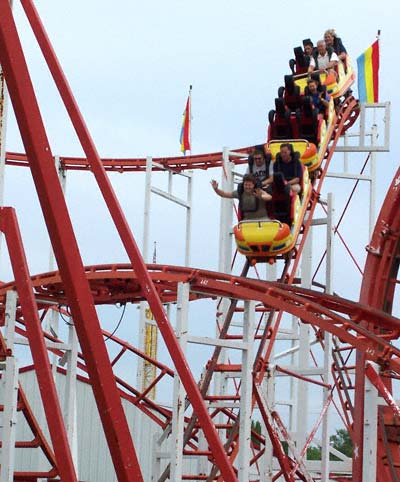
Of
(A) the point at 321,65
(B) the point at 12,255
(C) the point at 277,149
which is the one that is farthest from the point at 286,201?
(B) the point at 12,255

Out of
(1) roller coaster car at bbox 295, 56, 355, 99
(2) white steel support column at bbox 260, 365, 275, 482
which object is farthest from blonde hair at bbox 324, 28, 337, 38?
(2) white steel support column at bbox 260, 365, 275, 482

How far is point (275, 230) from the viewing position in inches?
501

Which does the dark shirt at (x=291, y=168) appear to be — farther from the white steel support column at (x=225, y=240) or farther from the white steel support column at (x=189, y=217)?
the white steel support column at (x=189, y=217)

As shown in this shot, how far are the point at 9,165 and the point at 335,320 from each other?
28.5ft

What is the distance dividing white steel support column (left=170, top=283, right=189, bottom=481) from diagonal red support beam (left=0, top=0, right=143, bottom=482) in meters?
3.33

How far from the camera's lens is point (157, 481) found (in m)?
A: 12.2

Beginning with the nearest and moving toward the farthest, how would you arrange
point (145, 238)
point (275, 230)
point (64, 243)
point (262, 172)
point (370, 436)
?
1. point (64, 243)
2. point (370, 436)
3. point (275, 230)
4. point (262, 172)
5. point (145, 238)

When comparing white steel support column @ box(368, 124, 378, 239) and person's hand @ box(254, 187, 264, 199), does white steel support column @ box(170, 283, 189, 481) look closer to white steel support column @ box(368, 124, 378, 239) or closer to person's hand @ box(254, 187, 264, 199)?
person's hand @ box(254, 187, 264, 199)

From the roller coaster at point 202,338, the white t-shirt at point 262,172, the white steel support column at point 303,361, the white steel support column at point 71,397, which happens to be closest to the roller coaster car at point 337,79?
the roller coaster at point 202,338

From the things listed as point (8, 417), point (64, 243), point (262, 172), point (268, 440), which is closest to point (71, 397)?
point (268, 440)

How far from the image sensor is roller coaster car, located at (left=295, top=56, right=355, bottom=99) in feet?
53.9

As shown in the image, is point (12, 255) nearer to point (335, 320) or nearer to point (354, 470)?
point (335, 320)

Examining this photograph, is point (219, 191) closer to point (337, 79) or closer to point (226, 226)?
point (226, 226)

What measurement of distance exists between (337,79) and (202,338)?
6792mm
